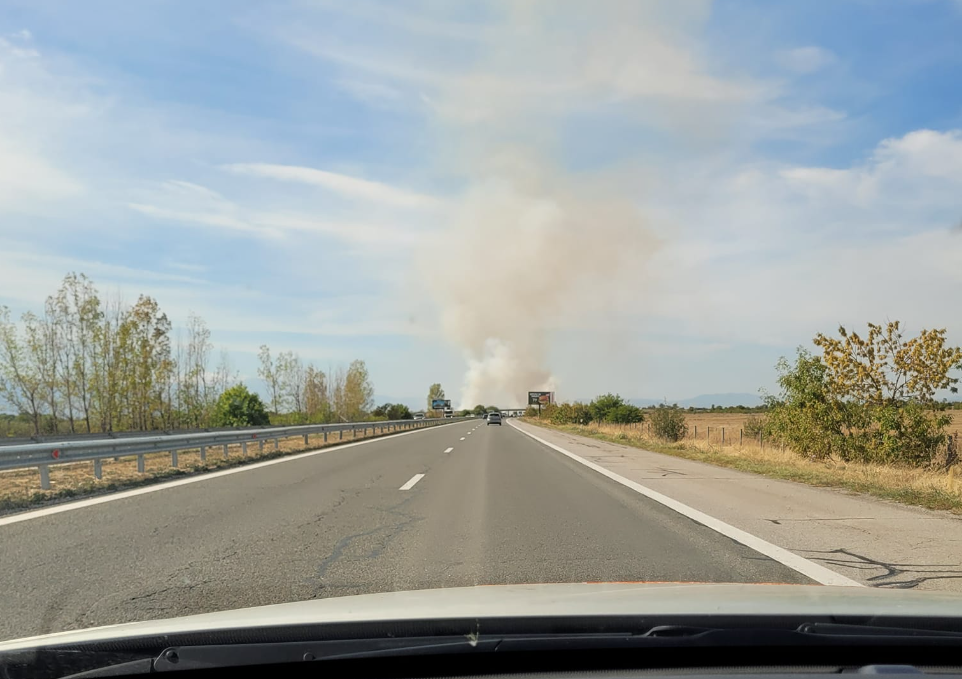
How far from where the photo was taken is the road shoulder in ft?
20.1

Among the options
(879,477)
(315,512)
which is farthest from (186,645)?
(879,477)

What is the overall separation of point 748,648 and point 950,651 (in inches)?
37.0

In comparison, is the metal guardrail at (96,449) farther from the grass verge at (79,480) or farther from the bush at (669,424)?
the bush at (669,424)

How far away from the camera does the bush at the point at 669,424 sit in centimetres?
3884

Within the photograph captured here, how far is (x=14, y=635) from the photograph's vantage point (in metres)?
4.42

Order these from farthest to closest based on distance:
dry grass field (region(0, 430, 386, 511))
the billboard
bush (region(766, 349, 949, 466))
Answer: the billboard, bush (region(766, 349, 949, 466)), dry grass field (region(0, 430, 386, 511))

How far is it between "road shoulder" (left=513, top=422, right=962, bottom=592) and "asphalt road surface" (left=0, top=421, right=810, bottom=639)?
2.50ft

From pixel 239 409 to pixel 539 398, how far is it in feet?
353

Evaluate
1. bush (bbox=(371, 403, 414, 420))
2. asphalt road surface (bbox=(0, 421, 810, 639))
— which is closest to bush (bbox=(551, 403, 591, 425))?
bush (bbox=(371, 403, 414, 420))

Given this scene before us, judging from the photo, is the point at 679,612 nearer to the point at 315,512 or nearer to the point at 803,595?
the point at 803,595

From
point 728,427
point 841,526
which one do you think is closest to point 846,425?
point 841,526

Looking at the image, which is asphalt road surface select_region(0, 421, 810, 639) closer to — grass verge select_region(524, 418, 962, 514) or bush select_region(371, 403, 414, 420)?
grass verge select_region(524, 418, 962, 514)

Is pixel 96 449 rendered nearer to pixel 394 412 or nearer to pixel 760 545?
pixel 760 545

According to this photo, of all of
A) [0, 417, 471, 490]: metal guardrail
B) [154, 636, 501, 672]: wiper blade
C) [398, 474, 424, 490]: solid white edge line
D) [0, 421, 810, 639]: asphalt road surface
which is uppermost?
[0, 417, 471, 490]: metal guardrail
